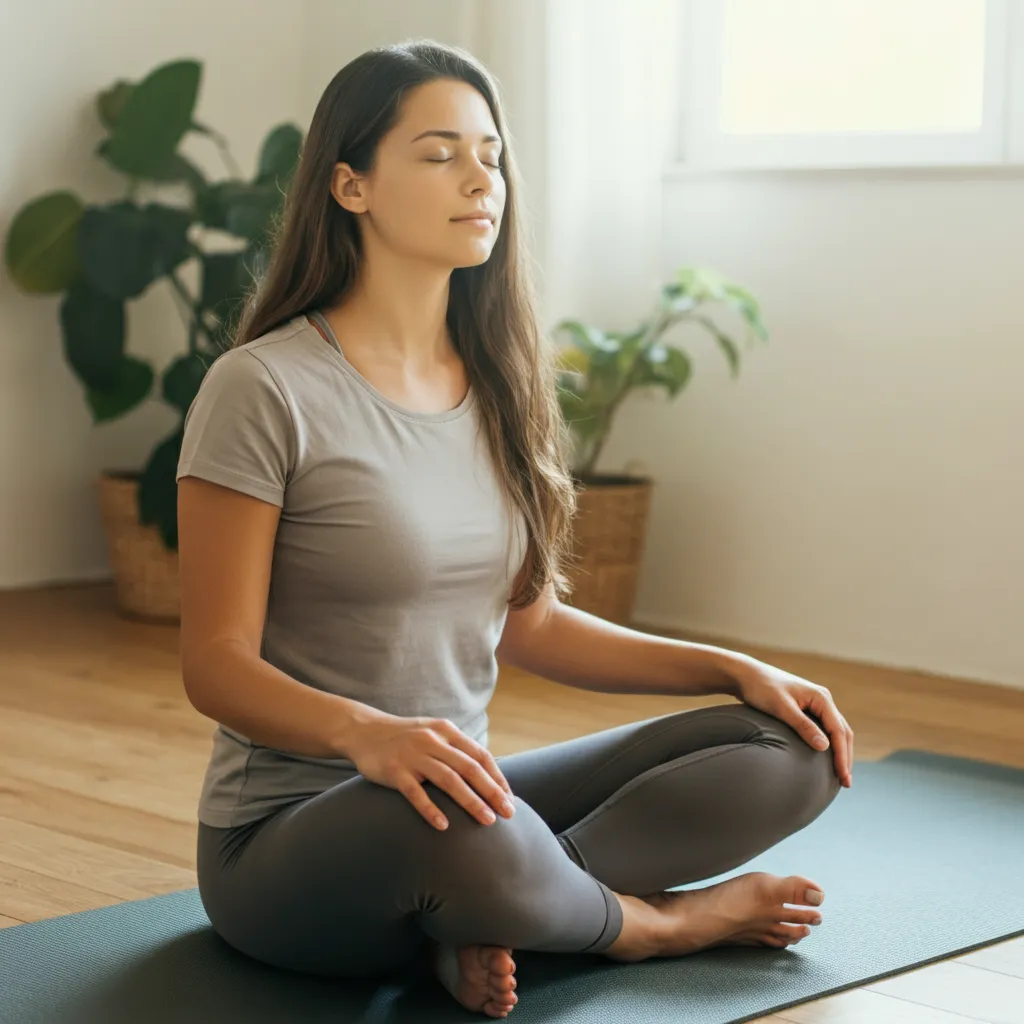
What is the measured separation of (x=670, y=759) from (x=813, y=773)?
0.14 metres

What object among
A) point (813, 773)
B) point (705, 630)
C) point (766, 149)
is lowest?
point (705, 630)

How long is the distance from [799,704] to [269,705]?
1.73 feet

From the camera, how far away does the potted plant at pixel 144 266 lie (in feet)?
10.9

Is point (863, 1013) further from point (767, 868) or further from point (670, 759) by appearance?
point (767, 868)

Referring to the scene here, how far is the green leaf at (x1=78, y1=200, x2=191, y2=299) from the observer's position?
3.33m

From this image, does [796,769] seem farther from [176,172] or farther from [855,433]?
[176,172]

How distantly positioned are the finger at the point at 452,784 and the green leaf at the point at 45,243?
93.9 inches

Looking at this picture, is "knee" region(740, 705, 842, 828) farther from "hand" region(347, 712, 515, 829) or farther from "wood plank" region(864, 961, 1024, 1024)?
"hand" region(347, 712, 515, 829)

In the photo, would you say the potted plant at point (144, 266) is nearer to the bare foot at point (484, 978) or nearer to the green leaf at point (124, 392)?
the green leaf at point (124, 392)

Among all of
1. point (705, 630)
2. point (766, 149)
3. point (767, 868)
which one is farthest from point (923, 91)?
point (767, 868)

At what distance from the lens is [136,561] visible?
339 cm

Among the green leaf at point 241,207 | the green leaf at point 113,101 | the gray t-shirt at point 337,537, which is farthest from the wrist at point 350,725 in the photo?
the green leaf at point 113,101

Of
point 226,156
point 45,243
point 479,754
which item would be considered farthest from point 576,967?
point 226,156

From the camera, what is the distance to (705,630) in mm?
3439
